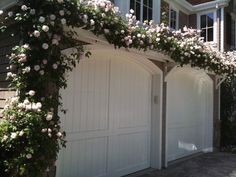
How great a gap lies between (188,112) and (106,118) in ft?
14.3

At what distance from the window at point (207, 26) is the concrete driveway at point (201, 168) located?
565cm

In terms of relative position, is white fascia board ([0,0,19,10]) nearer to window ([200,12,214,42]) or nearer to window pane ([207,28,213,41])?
window ([200,12,214,42])

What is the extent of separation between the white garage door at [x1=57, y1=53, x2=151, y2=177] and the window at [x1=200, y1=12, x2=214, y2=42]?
20.7ft

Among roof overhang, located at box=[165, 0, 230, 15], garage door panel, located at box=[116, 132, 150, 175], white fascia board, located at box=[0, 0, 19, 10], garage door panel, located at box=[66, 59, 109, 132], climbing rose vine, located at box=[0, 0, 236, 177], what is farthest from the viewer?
roof overhang, located at box=[165, 0, 230, 15]

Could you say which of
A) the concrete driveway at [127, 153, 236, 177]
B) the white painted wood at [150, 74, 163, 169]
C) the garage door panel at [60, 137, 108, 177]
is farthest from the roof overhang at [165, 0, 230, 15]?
the garage door panel at [60, 137, 108, 177]

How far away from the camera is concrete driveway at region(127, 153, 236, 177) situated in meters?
7.34

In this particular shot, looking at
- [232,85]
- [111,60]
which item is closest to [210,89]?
[232,85]

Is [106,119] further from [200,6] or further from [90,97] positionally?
[200,6]

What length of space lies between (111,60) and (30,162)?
342cm

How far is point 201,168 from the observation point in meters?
8.07

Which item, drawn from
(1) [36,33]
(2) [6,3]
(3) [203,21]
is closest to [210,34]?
(3) [203,21]

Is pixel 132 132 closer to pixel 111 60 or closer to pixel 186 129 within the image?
pixel 111 60

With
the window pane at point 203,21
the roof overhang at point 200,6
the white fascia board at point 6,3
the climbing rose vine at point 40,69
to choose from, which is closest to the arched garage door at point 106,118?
the climbing rose vine at point 40,69

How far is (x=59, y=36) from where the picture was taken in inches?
169
